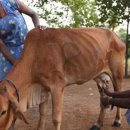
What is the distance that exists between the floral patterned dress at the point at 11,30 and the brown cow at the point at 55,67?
0.14 metres

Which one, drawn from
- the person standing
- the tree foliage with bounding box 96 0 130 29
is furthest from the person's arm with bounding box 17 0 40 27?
the tree foliage with bounding box 96 0 130 29

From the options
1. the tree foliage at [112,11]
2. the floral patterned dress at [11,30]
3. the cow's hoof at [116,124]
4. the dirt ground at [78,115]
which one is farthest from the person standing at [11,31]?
the tree foliage at [112,11]

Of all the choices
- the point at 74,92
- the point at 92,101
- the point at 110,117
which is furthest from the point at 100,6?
the point at 110,117

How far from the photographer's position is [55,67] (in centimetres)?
607

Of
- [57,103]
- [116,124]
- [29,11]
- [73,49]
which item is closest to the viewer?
[29,11]

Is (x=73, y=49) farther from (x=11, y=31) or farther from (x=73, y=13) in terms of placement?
(x=73, y=13)

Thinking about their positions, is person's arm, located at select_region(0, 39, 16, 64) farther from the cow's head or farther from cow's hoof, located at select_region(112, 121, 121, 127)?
cow's hoof, located at select_region(112, 121, 121, 127)

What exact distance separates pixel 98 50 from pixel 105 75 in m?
0.53

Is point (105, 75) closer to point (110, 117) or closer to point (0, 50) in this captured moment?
point (110, 117)

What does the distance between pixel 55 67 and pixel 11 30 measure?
0.90 m

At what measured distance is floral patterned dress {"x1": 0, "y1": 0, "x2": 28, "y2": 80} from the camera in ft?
17.9

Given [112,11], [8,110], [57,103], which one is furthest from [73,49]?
[112,11]

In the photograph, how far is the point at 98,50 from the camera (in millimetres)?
6871

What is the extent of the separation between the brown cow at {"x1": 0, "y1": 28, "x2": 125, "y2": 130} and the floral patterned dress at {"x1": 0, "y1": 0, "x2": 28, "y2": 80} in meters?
0.14
